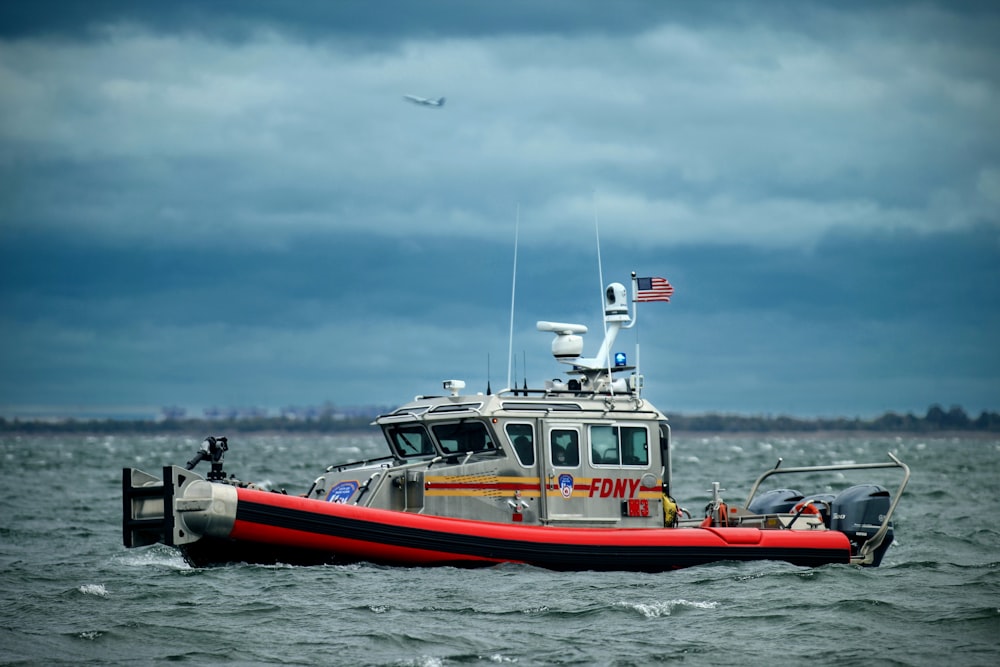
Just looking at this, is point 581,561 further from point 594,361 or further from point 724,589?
point 594,361

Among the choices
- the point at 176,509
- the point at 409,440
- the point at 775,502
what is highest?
the point at 409,440

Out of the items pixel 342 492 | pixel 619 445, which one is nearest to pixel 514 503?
pixel 619 445

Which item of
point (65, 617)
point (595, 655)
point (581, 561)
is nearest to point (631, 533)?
point (581, 561)

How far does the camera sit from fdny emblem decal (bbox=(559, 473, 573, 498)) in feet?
58.4

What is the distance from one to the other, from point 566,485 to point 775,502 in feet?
14.2

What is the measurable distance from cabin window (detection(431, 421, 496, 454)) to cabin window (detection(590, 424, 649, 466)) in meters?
1.47

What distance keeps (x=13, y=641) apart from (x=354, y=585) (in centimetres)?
410

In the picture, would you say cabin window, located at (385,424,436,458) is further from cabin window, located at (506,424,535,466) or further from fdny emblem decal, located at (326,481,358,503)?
cabin window, located at (506,424,535,466)

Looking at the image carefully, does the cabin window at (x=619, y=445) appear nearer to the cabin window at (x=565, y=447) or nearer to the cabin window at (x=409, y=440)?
the cabin window at (x=565, y=447)

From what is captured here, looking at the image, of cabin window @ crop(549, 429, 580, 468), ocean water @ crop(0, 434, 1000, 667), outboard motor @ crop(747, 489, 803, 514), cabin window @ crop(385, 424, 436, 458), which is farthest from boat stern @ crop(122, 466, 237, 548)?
outboard motor @ crop(747, 489, 803, 514)

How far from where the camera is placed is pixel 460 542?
16.7 metres

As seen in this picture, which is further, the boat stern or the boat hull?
the boat hull

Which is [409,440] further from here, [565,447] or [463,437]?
[565,447]

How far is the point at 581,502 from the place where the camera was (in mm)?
17906
